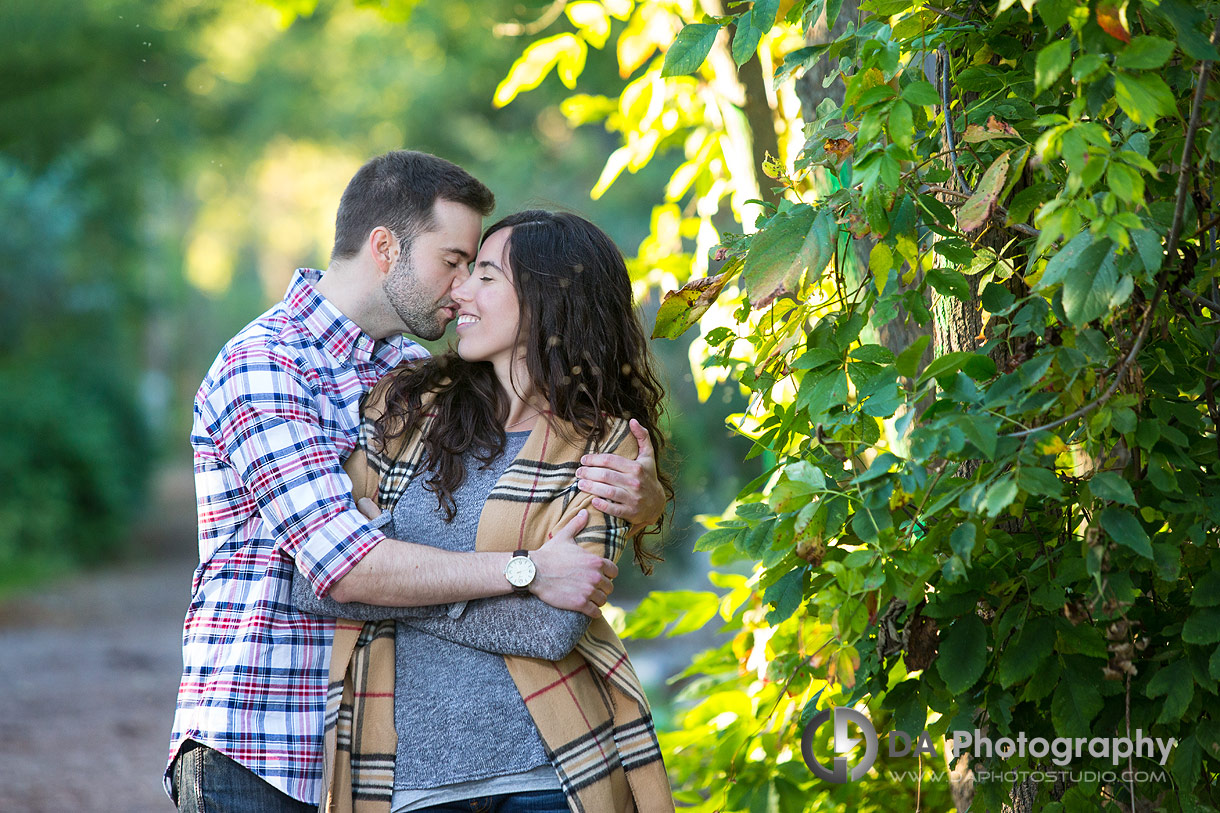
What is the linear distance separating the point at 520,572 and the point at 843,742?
2.60 ft

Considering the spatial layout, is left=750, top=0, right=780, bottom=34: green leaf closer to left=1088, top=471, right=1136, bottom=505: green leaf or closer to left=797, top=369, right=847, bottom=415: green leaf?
left=797, top=369, right=847, bottom=415: green leaf

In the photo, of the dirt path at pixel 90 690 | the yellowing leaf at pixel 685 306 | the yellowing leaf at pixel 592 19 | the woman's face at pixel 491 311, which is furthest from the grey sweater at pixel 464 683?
the dirt path at pixel 90 690

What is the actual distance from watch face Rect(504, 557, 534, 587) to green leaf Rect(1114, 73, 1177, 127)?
117 centimetres

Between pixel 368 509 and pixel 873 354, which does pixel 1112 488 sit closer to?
pixel 873 354

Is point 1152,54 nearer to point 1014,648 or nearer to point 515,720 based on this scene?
point 1014,648

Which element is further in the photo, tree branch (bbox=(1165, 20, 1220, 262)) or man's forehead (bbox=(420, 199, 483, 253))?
man's forehead (bbox=(420, 199, 483, 253))

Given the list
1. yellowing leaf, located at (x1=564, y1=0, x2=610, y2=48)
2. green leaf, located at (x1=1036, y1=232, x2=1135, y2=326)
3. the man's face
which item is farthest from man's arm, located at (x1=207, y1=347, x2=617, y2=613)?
yellowing leaf, located at (x1=564, y1=0, x2=610, y2=48)

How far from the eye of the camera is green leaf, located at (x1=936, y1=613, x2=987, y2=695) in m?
1.47

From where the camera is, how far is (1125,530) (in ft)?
4.12

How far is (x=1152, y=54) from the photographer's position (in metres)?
1.12

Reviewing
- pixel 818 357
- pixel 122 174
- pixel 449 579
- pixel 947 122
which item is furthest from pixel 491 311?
pixel 122 174

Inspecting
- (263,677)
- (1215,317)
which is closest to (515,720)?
(263,677)

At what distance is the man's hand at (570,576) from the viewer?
1.84m

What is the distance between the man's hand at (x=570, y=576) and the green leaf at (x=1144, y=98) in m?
1.07
